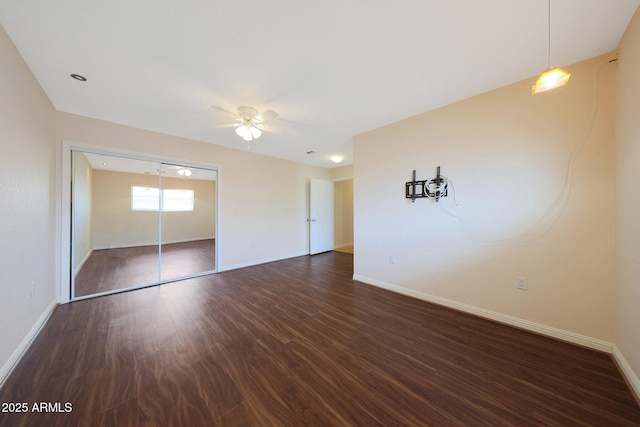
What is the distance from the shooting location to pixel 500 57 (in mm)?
1821

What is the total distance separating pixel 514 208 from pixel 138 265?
586 cm

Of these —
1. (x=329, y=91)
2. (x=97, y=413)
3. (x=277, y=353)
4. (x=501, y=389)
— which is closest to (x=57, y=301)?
(x=97, y=413)

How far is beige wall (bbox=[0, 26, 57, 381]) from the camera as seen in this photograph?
152 centimetres

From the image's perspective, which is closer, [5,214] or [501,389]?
[501,389]

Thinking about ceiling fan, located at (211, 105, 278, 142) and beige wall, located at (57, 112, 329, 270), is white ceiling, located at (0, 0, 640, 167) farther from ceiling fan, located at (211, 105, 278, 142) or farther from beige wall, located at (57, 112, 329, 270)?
beige wall, located at (57, 112, 329, 270)

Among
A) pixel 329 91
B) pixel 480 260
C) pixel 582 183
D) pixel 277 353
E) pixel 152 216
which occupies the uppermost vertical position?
pixel 329 91

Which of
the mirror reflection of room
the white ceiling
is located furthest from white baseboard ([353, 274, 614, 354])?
the mirror reflection of room

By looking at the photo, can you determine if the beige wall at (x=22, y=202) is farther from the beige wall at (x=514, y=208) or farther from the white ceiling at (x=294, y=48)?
the beige wall at (x=514, y=208)

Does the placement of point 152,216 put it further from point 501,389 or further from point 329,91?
point 501,389

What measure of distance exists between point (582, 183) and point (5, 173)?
4.80 m

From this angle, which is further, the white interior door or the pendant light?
the white interior door

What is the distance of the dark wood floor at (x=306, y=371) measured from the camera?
1.24m

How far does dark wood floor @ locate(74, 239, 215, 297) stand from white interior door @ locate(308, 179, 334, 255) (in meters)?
2.52

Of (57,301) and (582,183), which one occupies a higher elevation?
(582,183)
